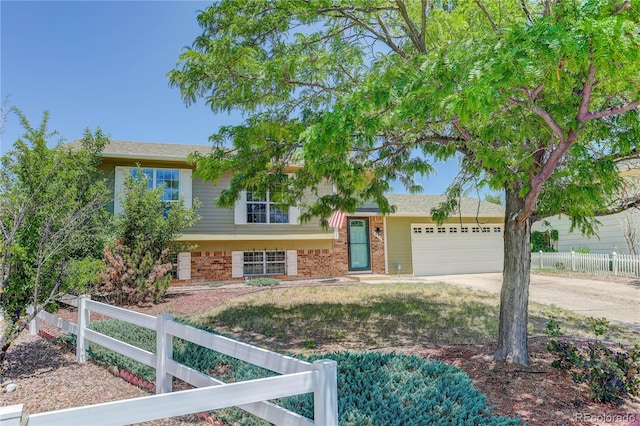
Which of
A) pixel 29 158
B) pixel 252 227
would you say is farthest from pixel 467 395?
pixel 252 227

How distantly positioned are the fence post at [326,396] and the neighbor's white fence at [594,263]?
58.0ft

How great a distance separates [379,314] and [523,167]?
5.28 m

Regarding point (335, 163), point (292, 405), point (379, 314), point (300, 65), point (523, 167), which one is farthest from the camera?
point (379, 314)

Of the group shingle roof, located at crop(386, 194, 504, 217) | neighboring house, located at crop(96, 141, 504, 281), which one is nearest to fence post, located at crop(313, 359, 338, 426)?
neighboring house, located at crop(96, 141, 504, 281)

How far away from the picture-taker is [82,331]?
6238mm

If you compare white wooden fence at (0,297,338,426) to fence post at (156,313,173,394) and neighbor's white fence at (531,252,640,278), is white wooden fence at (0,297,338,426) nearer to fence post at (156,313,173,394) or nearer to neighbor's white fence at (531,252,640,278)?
fence post at (156,313,173,394)

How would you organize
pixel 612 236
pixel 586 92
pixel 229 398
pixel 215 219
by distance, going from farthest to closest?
pixel 612 236 → pixel 215 219 → pixel 586 92 → pixel 229 398

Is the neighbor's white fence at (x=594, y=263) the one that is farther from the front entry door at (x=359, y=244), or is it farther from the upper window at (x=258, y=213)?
the upper window at (x=258, y=213)

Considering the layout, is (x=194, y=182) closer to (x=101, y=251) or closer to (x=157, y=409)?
→ (x=101, y=251)

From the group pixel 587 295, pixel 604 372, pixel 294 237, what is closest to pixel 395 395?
pixel 604 372

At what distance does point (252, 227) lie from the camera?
54.5 feet

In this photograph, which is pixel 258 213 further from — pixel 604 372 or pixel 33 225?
pixel 604 372

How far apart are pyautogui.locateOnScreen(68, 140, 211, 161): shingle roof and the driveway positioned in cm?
1229

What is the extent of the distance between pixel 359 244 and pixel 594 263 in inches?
402
